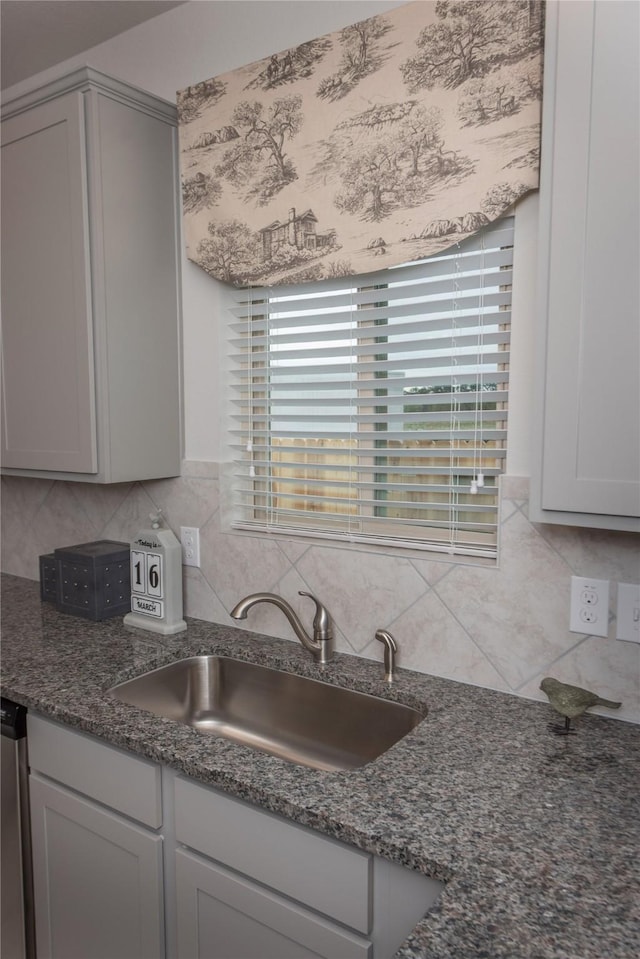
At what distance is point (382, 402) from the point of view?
175cm

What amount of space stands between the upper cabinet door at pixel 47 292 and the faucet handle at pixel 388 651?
0.94m

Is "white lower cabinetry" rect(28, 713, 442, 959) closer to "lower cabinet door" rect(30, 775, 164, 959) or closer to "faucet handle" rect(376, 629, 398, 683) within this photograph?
"lower cabinet door" rect(30, 775, 164, 959)

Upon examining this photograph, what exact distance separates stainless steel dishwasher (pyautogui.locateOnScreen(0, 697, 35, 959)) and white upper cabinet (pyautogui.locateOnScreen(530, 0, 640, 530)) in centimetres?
135

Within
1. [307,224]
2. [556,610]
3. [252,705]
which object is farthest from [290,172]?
[252,705]

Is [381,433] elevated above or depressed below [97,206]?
below

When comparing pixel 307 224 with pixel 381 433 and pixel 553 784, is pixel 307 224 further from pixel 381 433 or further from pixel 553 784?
pixel 553 784

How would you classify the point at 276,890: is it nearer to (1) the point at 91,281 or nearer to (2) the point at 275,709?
(2) the point at 275,709

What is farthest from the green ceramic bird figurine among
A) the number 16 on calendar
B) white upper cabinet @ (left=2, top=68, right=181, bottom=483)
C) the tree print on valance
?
white upper cabinet @ (left=2, top=68, right=181, bottom=483)

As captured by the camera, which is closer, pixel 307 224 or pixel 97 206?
pixel 307 224

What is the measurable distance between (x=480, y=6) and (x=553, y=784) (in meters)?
1.56

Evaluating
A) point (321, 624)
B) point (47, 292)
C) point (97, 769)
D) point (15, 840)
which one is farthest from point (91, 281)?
point (15, 840)

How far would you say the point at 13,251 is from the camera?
2.06m

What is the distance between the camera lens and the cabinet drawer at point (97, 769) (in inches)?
54.5

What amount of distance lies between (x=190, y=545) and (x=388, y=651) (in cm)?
79
